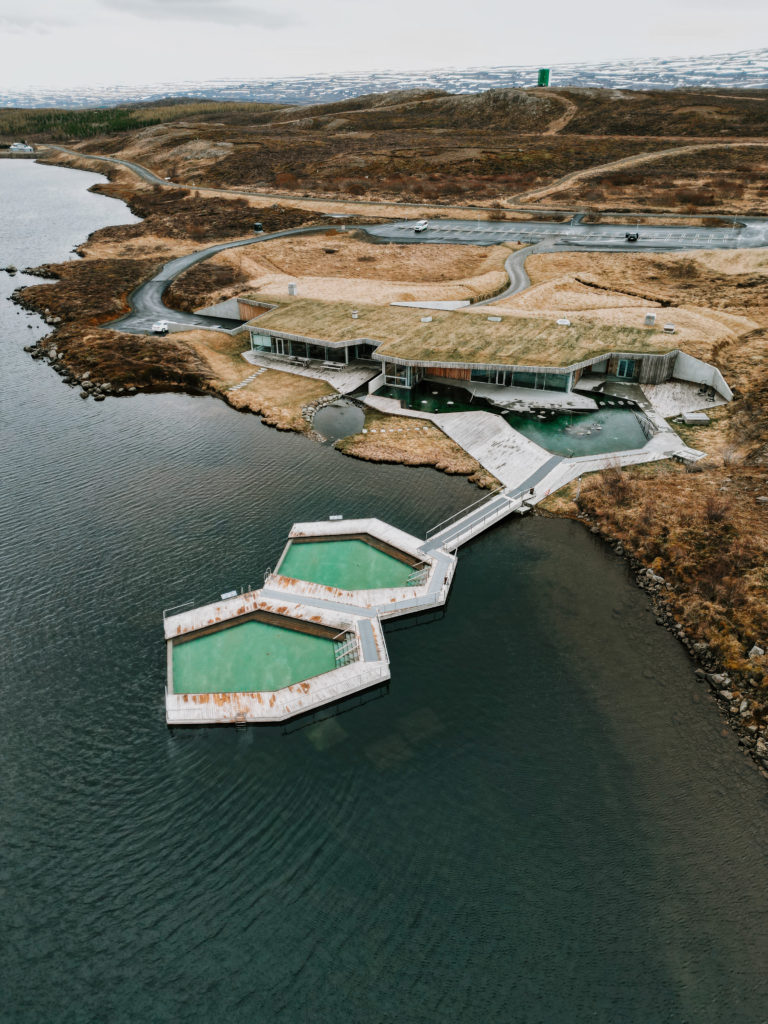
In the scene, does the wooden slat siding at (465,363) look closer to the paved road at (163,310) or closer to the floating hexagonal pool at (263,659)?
the paved road at (163,310)

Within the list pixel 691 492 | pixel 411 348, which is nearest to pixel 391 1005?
pixel 691 492

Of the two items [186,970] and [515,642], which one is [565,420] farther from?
[186,970]

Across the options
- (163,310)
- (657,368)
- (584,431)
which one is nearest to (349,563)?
(584,431)

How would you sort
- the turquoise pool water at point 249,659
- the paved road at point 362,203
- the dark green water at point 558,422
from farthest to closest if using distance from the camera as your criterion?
the paved road at point 362,203, the dark green water at point 558,422, the turquoise pool water at point 249,659

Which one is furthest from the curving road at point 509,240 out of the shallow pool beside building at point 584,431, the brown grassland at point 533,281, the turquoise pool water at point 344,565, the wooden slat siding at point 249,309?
the turquoise pool water at point 344,565

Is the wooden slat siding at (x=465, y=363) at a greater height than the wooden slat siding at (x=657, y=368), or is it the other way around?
the wooden slat siding at (x=465, y=363)

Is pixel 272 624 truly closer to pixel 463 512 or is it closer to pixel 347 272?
pixel 463 512
